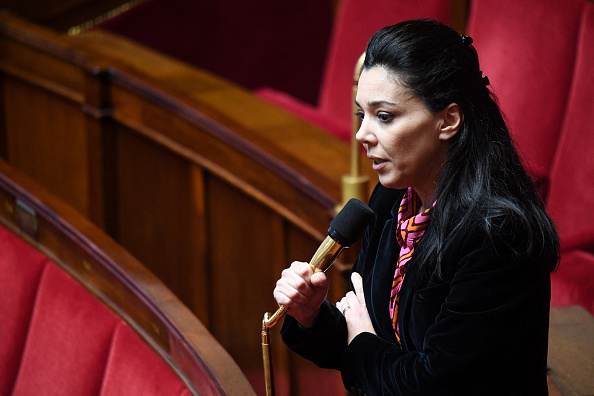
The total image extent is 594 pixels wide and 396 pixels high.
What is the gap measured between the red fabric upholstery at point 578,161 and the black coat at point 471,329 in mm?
478

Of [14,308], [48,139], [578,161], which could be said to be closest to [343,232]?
[14,308]

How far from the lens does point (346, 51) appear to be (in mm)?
1340

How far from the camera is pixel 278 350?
1042 mm

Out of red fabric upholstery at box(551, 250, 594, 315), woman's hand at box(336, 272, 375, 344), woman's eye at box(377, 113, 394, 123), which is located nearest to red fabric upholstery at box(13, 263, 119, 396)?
woman's hand at box(336, 272, 375, 344)

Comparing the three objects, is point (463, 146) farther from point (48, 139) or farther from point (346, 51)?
point (48, 139)

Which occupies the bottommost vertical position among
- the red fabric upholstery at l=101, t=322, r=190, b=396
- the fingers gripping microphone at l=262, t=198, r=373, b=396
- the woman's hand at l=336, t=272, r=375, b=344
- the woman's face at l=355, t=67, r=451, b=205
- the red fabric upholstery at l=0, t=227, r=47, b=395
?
the red fabric upholstery at l=0, t=227, r=47, b=395

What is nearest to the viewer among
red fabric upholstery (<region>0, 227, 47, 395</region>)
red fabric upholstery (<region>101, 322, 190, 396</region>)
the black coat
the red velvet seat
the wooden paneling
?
the black coat

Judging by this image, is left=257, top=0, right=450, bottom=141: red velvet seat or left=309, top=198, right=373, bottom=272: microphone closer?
left=309, top=198, right=373, bottom=272: microphone

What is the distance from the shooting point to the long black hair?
41 centimetres

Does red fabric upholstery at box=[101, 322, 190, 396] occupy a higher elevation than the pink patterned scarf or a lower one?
lower

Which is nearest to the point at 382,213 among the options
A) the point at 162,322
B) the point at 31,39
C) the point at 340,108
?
the point at 162,322

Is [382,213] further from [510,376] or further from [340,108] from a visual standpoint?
[340,108]

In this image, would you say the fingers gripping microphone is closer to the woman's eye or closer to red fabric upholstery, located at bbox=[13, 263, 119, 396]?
the woman's eye

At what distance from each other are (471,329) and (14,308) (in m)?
0.45
